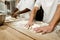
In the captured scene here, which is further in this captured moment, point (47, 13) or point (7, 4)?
point (7, 4)

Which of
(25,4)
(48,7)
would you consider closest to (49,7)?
(48,7)

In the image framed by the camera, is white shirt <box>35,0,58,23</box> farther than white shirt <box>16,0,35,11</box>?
No

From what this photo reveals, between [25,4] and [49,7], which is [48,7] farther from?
[25,4]

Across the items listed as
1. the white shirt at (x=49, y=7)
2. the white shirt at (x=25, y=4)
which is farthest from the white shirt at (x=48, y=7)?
the white shirt at (x=25, y=4)

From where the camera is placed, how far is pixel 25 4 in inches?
75.4

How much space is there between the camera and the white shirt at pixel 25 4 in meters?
1.78

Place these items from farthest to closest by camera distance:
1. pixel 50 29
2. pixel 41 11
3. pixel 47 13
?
1. pixel 41 11
2. pixel 47 13
3. pixel 50 29

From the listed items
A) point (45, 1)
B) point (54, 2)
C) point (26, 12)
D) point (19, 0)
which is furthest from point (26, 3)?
point (54, 2)

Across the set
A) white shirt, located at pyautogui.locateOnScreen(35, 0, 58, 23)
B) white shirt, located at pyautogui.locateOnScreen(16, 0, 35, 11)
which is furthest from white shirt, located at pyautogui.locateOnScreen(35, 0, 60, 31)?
white shirt, located at pyautogui.locateOnScreen(16, 0, 35, 11)

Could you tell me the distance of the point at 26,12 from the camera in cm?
194

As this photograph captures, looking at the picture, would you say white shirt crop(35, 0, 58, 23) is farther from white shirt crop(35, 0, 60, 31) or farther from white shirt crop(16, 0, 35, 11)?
white shirt crop(16, 0, 35, 11)

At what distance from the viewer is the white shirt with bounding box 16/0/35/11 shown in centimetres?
178

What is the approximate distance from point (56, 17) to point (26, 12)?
3.24 feet

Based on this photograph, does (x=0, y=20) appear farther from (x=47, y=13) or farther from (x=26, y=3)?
(x=26, y=3)
